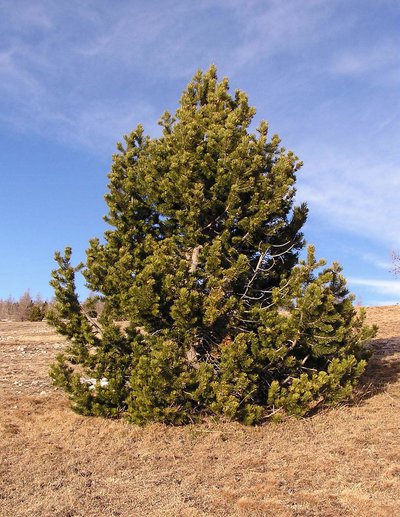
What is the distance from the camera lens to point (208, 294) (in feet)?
34.7

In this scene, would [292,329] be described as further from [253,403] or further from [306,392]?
[253,403]

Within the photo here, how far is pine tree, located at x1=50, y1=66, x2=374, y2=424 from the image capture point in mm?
9789

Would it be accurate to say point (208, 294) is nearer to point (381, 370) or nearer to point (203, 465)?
point (203, 465)

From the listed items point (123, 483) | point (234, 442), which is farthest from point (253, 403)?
point (123, 483)

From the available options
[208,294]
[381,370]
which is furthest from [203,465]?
[381,370]

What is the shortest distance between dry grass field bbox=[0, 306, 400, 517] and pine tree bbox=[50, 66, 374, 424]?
2.03 ft

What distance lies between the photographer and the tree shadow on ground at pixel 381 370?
41.5ft

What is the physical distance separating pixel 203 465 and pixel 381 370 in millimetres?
8480

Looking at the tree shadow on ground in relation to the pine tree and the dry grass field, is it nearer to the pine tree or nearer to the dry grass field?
the dry grass field

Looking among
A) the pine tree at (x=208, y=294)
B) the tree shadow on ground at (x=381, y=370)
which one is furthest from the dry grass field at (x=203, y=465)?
the pine tree at (x=208, y=294)

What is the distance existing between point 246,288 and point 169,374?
117 inches

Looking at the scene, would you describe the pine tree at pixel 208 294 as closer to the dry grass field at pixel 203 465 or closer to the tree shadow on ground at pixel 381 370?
the dry grass field at pixel 203 465

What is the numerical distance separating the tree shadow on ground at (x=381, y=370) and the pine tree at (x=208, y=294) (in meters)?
1.90

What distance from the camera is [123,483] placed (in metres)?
7.56
